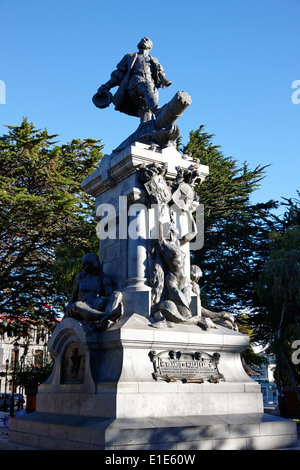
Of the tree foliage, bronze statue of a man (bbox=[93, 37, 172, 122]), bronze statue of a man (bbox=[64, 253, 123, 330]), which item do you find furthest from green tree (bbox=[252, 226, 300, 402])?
bronze statue of a man (bbox=[64, 253, 123, 330])

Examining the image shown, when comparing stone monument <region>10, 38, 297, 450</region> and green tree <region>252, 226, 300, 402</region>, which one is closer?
stone monument <region>10, 38, 297, 450</region>

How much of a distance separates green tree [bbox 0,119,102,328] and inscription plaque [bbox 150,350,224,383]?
12533mm

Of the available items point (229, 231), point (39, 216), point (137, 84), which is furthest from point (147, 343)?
point (229, 231)

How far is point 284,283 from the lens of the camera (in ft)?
70.8

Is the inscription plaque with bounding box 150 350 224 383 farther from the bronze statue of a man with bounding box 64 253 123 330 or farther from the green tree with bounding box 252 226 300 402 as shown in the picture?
the green tree with bounding box 252 226 300 402

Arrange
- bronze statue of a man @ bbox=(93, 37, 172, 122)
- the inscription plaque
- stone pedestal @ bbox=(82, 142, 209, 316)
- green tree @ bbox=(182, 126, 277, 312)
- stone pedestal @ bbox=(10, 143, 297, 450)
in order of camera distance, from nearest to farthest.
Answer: stone pedestal @ bbox=(10, 143, 297, 450) → the inscription plaque → stone pedestal @ bbox=(82, 142, 209, 316) → bronze statue of a man @ bbox=(93, 37, 172, 122) → green tree @ bbox=(182, 126, 277, 312)

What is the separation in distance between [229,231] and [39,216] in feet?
36.2

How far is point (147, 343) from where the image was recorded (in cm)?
742

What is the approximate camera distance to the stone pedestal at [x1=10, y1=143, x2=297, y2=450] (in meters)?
6.66

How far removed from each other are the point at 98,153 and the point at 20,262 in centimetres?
644

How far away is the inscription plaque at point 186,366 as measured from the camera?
745cm

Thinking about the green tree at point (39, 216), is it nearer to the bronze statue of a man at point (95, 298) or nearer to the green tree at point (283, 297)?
the green tree at point (283, 297)

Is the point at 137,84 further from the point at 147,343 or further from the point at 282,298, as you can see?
the point at 282,298
